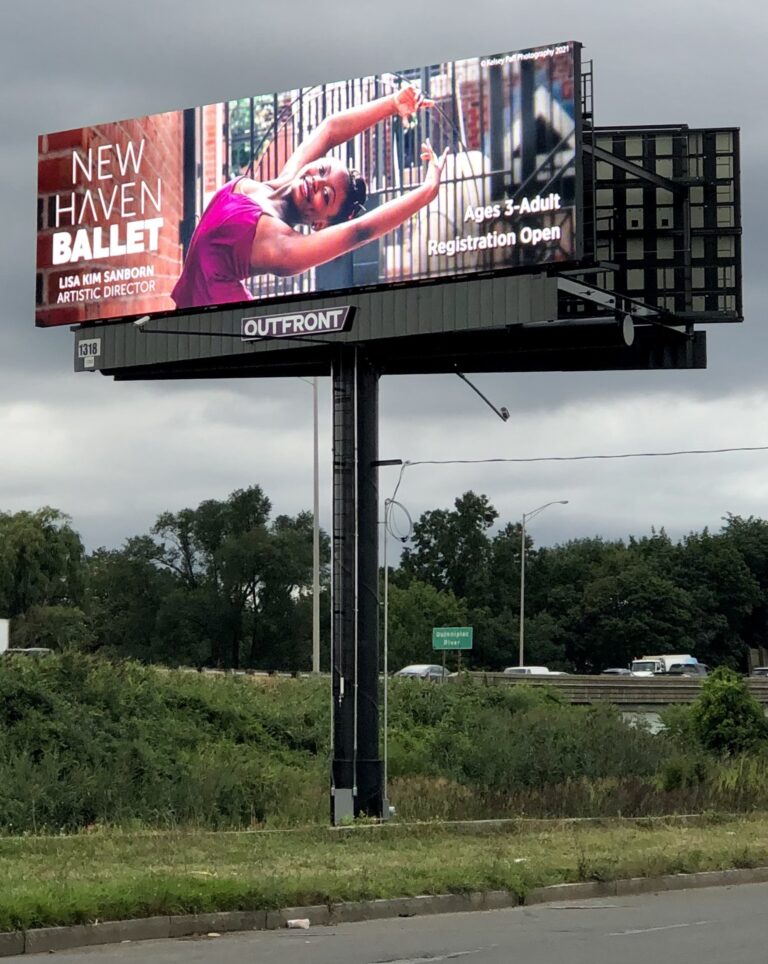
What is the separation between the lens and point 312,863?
57.7 ft

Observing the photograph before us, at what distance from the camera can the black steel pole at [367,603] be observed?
1075 inches

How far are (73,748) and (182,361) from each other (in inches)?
318

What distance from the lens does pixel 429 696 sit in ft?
168

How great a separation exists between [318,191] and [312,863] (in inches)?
580

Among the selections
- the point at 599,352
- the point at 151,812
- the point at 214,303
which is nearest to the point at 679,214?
the point at 599,352

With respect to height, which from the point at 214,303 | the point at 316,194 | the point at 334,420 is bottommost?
the point at 334,420

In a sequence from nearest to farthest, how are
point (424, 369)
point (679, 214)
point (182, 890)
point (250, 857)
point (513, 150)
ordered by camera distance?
point (182, 890) → point (250, 857) → point (513, 150) → point (679, 214) → point (424, 369)

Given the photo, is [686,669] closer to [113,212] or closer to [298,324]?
[113,212]

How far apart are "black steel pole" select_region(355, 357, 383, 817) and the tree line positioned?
7032cm

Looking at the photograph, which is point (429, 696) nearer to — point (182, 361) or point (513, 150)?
point (182, 361)

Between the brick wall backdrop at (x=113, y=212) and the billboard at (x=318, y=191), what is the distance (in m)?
0.03

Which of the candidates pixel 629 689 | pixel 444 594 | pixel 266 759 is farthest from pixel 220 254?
pixel 444 594

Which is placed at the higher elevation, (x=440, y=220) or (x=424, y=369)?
(x=440, y=220)

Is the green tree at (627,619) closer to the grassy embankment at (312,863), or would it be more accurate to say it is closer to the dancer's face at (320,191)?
the dancer's face at (320,191)
